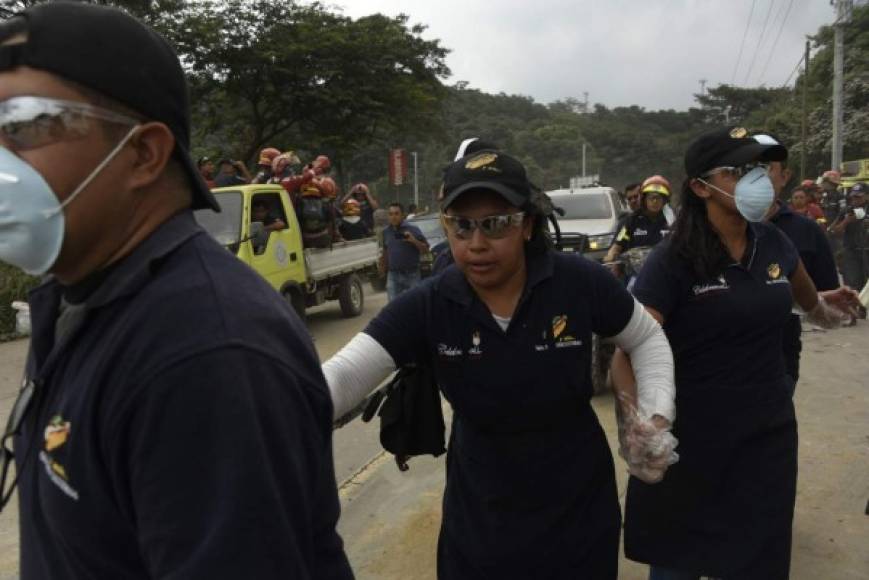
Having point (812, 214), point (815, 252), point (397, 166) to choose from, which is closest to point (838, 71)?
point (812, 214)

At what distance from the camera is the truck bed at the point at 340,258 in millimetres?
10539

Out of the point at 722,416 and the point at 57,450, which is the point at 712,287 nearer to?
the point at 722,416

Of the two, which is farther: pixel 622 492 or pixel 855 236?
pixel 855 236

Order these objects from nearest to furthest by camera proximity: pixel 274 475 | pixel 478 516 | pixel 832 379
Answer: pixel 274 475
pixel 478 516
pixel 832 379

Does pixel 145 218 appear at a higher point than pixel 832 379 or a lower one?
higher

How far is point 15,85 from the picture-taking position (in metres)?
1.04

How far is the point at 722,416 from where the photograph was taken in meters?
2.61

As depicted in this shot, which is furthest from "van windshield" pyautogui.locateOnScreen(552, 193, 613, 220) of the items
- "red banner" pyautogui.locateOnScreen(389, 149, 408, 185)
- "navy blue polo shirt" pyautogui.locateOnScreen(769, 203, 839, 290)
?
"red banner" pyautogui.locateOnScreen(389, 149, 408, 185)

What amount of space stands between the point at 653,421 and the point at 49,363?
1.67 meters

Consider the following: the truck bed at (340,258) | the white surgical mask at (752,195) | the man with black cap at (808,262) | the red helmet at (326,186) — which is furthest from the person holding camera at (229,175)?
the white surgical mask at (752,195)

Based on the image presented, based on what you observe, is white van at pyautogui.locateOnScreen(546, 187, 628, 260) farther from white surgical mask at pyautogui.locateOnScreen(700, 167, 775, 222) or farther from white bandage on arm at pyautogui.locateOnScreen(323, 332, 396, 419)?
white bandage on arm at pyautogui.locateOnScreen(323, 332, 396, 419)

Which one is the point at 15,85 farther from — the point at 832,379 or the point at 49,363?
the point at 832,379

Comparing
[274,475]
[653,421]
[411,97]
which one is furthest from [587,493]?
[411,97]

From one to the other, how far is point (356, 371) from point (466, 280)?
423 mm
